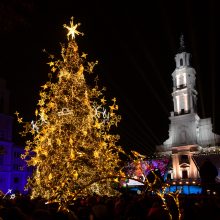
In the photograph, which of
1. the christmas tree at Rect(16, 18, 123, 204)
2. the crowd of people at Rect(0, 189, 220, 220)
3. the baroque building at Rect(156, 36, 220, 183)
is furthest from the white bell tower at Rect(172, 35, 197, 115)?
the crowd of people at Rect(0, 189, 220, 220)

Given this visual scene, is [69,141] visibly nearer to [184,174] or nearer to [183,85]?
[184,174]

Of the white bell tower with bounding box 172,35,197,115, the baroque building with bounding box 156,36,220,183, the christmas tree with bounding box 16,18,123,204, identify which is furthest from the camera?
the white bell tower with bounding box 172,35,197,115

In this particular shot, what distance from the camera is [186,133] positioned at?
5634cm

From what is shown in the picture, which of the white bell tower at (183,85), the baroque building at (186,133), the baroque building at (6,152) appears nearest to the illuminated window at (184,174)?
the baroque building at (186,133)

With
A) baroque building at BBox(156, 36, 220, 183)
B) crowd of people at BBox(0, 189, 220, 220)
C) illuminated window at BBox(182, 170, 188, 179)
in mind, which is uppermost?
baroque building at BBox(156, 36, 220, 183)

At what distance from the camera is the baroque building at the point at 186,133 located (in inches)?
2127

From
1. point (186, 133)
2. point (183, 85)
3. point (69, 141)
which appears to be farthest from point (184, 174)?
point (69, 141)

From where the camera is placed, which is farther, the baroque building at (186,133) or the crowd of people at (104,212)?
the baroque building at (186,133)

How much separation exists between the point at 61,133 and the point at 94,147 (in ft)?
6.12

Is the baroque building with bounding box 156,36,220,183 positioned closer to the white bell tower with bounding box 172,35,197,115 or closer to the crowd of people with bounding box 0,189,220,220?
the white bell tower with bounding box 172,35,197,115

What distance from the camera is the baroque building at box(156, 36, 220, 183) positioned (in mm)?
54031

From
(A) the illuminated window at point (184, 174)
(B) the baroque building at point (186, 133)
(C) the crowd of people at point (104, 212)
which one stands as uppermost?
(B) the baroque building at point (186, 133)

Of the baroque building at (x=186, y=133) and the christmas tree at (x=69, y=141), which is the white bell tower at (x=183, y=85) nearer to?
the baroque building at (x=186, y=133)

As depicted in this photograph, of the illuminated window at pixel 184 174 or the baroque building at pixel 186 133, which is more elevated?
the baroque building at pixel 186 133
